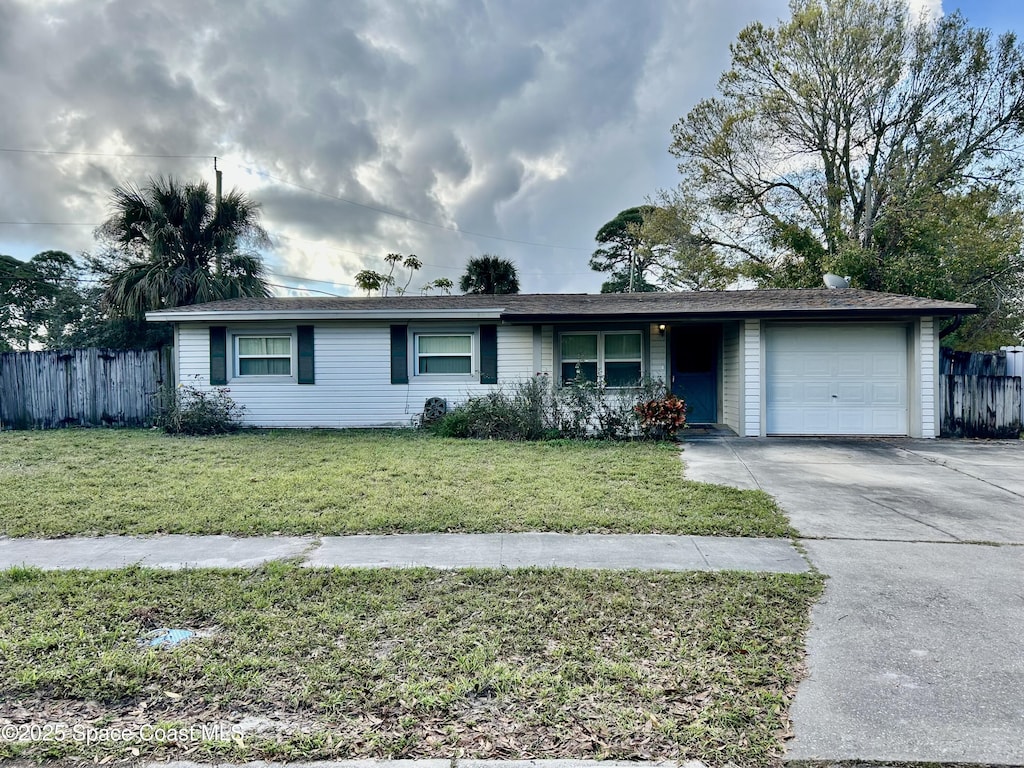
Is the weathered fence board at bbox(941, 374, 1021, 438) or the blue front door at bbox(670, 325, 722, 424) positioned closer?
the weathered fence board at bbox(941, 374, 1021, 438)

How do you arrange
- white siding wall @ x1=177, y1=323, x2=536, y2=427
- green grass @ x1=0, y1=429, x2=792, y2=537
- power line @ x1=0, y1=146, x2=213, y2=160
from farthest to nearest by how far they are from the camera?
1. power line @ x1=0, y1=146, x2=213, y2=160
2. white siding wall @ x1=177, y1=323, x2=536, y2=427
3. green grass @ x1=0, y1=429, x2=792, y2=537

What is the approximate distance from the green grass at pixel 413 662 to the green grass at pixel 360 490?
1.14 meters

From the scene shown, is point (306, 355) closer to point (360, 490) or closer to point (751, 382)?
point (360, 490)

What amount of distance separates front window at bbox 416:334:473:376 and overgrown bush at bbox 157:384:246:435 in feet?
13.5

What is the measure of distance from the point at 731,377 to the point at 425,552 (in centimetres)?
922

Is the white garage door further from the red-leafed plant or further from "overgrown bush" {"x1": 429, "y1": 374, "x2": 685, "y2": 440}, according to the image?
"overgrown bush" {"x1": 429, "y1": 374, "x2": 685, "y2": 440}

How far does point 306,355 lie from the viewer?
37.3ft

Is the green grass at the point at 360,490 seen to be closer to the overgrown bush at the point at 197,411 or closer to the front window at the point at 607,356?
the overgrown bush at the point at 197,411

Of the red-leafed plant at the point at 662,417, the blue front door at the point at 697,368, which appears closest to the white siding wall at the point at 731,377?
the blue front door at the point at 697,368

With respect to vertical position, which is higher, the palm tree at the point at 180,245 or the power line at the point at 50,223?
the power line at the point at 50,223

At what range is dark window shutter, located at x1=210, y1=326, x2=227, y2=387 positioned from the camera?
11.3m

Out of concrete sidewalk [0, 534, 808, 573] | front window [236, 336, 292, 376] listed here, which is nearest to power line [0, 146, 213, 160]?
front window [236, 336, 292, 376]

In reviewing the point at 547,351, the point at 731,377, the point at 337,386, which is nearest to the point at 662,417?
the point at 731,377

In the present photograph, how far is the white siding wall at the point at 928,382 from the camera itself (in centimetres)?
983
